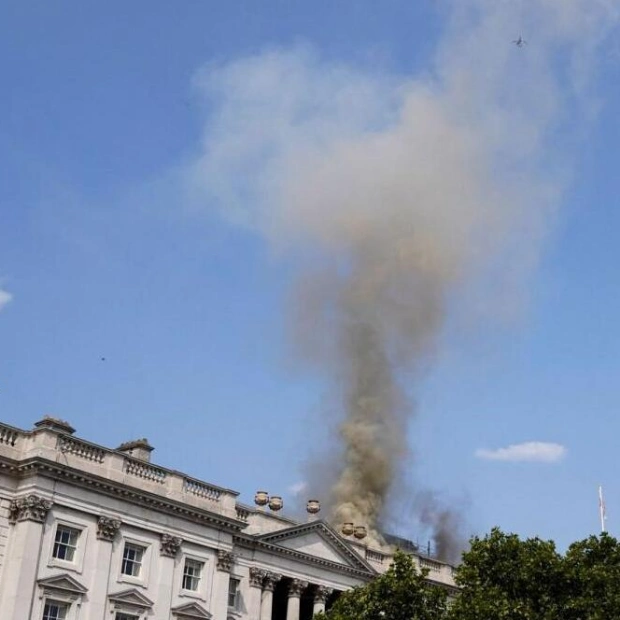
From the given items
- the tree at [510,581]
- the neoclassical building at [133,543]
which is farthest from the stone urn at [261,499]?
the tree at [510,581]

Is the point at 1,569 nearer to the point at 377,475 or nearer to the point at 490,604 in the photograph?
the point at 490,604

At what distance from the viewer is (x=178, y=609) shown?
164 ft

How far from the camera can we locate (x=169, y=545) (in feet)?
165

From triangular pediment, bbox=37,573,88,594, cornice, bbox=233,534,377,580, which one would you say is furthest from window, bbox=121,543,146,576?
cornice, bbox=233,534,377,580

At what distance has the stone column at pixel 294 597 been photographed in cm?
5750

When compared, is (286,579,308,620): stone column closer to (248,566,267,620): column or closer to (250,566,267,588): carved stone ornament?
(248,566,267,620): column

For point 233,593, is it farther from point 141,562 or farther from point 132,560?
point 132,560

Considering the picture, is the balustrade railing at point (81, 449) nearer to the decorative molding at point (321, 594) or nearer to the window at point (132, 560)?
the window at point (132, 560)

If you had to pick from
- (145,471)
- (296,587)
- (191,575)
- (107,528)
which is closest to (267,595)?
(296,587)

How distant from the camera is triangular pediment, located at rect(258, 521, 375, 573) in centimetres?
5847

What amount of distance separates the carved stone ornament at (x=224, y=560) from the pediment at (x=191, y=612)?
2655 mm

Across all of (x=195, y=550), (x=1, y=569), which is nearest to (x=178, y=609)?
(x=195, y=550)

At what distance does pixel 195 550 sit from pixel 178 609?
11.2 feet

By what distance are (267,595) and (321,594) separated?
4505 mm
